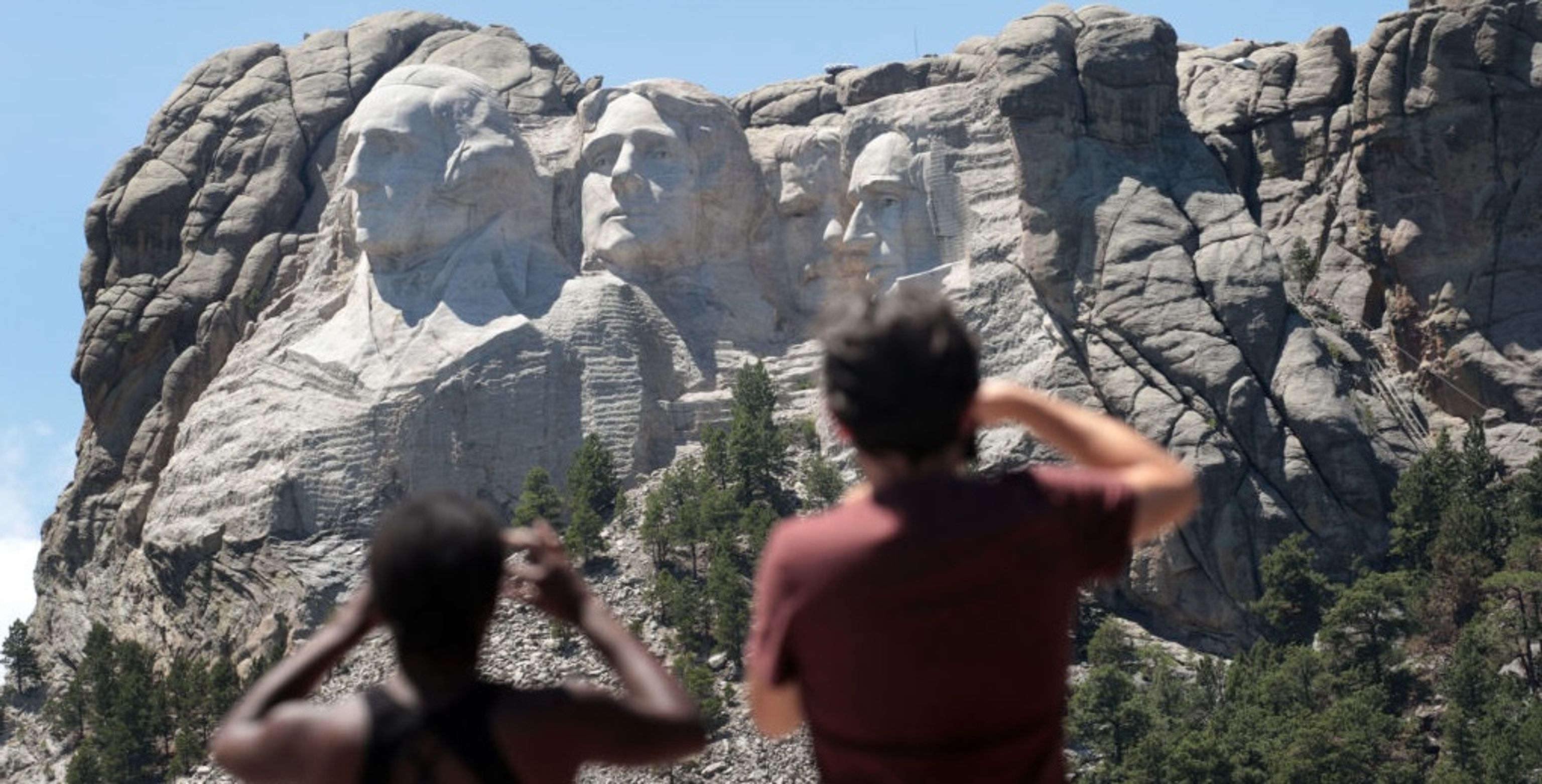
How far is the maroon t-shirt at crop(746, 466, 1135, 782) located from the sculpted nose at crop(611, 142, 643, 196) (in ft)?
113

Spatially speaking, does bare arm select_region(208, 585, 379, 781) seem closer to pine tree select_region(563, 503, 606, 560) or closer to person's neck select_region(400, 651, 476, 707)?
person's neck select_region(400, 651, 476, 707)

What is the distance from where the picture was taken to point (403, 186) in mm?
38250

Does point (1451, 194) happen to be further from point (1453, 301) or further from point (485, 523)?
point (485, 523)

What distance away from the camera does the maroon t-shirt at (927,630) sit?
4391 mm

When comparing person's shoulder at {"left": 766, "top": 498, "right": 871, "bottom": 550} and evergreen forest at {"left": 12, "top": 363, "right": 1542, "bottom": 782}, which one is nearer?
person's shoulder at {"left": 766, "top": 498, "right": 871, "bottom": 550}

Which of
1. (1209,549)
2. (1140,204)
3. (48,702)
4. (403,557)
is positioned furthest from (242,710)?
(48,702)

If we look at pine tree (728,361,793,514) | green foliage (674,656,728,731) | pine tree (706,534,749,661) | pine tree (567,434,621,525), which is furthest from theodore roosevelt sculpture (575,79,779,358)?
green foliage (674,656,728,731)

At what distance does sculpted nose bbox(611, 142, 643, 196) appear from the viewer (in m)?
38.7

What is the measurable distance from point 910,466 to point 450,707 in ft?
2.93

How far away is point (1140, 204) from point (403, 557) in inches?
1302

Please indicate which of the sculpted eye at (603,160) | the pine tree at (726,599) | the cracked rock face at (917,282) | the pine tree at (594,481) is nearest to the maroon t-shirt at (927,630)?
the pine tree at (726,599)

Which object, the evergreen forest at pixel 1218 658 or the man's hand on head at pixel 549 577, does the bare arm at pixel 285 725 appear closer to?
the man's hand on head at pixel 549 577

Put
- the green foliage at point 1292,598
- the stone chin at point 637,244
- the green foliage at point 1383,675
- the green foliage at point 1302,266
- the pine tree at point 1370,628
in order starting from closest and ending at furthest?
the green foliage at point 1383,675, the pine tree at point 1370,628, the green foliage at point 1292,598, the green foliage at point 1302,266, the stone chin at point 637,244

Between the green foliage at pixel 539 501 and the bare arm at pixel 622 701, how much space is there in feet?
98.5
